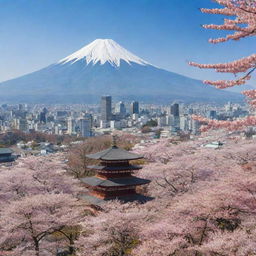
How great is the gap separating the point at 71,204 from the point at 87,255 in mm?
2303

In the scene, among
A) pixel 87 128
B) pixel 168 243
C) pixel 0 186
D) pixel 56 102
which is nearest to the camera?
pixel 168 243

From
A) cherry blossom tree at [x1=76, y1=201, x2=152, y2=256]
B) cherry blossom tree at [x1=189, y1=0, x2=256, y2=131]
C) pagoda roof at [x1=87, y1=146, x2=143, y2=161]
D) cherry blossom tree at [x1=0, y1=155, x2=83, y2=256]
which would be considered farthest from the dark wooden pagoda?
cherry blossom tree at [x1=189, y1=0, x2=256, y2=131]

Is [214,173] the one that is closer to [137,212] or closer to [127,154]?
[127,154]

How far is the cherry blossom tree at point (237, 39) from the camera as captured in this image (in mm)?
3469

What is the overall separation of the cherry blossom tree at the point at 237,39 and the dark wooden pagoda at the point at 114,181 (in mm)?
7879

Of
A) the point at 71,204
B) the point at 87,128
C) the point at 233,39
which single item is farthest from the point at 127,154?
the point at 87,128

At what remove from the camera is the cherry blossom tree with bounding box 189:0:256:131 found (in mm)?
3469

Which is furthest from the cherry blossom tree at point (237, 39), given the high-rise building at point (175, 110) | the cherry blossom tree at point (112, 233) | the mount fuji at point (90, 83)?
the mount fuji at point (90, 83)

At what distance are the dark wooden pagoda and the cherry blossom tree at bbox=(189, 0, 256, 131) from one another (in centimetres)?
788

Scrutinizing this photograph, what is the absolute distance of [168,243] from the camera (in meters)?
7.13

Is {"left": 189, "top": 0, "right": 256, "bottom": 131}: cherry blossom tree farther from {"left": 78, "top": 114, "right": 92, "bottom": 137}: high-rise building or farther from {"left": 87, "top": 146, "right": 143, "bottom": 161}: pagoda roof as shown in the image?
{"left": 78, "top": 114, "right": 92, "bottom": 137}: high-rise building

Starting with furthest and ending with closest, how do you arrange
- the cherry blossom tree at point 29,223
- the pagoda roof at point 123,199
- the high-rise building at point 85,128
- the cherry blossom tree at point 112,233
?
the high-rise building at point 85,128 < the pagoda roof at point 123,199 < the cherry blossom tree at point 29,223 < the cherry blossom tree at point 112,233

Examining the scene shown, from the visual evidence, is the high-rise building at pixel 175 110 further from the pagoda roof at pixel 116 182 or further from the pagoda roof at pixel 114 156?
the pagoda roof at pixel 116 182

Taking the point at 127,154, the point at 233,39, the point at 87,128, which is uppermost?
the point at 233,39
